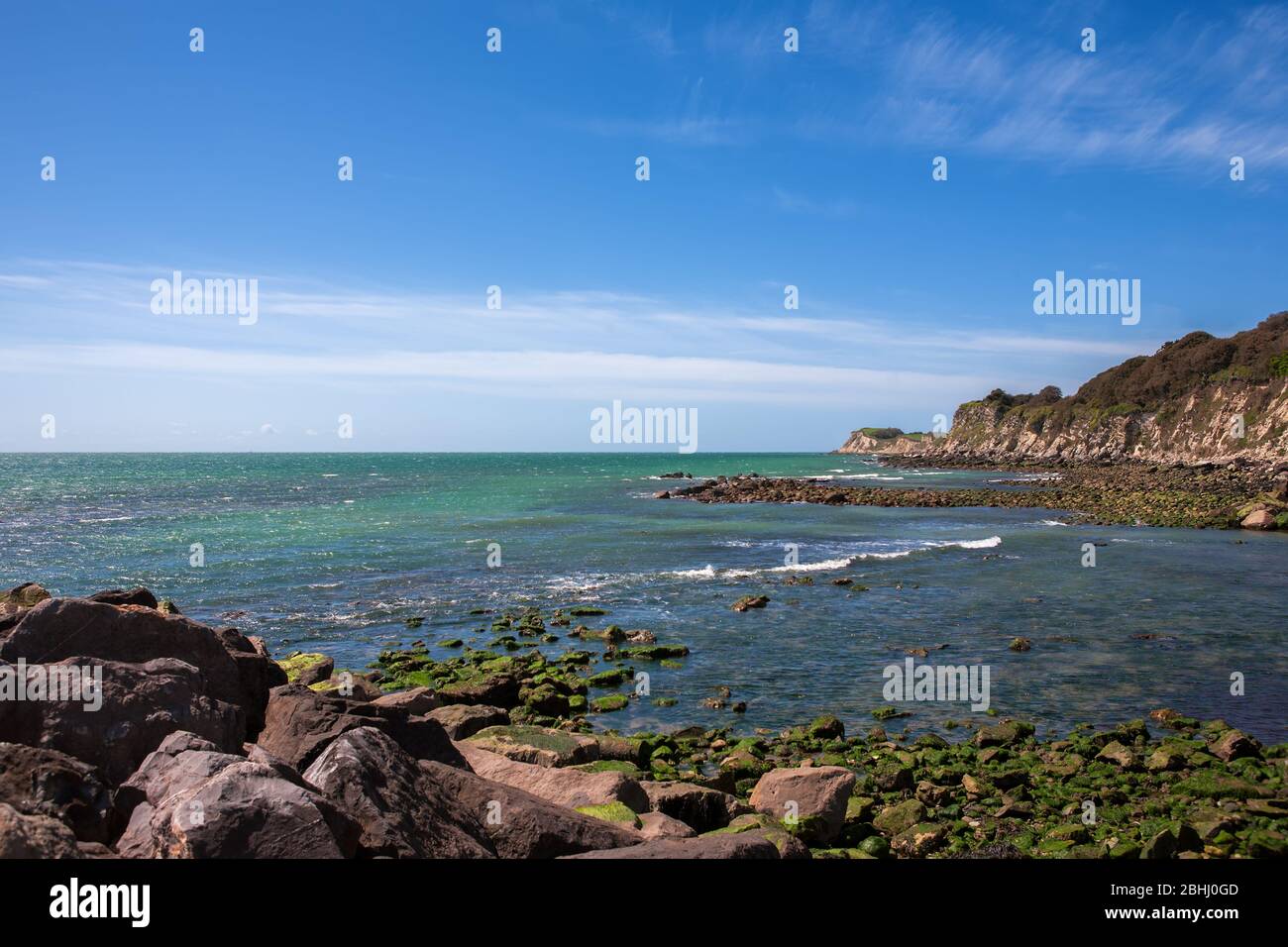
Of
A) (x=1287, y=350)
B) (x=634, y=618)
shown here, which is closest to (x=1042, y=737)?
(x=634, y=618)

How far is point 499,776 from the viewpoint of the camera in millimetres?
11602

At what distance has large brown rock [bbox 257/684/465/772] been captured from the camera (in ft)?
31.9

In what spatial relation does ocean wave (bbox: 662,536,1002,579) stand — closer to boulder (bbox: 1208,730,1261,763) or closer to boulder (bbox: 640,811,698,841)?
boulder (bbox: 1208,730,1261,763)

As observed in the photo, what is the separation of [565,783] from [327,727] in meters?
3.29

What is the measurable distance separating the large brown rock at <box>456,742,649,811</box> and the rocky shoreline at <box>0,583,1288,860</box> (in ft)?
0.12

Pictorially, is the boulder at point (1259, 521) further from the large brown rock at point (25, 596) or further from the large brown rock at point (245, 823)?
the large brown rock at point (25, 596)

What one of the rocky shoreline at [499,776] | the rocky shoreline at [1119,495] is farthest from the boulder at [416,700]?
the rocky shoreline at [1119,495]

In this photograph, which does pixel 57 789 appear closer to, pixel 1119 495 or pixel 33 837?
pixel 33 837

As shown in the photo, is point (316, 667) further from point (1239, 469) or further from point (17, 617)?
point (1239, 469)

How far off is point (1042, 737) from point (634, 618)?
49.9 feet

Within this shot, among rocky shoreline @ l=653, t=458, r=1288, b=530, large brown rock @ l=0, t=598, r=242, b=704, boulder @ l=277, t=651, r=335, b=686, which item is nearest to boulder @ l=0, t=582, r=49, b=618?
boulder @ l=277, t=651, r=335, b=686

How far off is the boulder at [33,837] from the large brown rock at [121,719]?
2371 mm

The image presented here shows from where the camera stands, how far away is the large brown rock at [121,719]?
27.9ft

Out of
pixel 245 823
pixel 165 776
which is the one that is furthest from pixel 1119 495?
pixel 245 823
